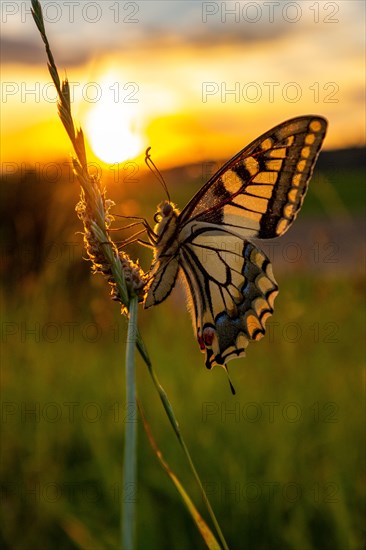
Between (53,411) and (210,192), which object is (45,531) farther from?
(210,192)

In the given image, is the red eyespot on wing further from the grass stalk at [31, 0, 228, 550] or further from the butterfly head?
the grass stalk at [31, 0, 228, 550]

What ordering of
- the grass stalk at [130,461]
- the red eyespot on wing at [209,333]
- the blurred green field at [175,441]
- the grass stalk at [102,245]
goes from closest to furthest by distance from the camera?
the grass stalk at [130,461] → the grass stalk at [102,245] → the red eyespot on wing at [209,333] → the blurred green field at [175,441]

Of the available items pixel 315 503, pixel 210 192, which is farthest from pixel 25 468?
pixel 210 192

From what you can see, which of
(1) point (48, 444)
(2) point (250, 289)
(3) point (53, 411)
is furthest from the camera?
(3) point (53, 411)

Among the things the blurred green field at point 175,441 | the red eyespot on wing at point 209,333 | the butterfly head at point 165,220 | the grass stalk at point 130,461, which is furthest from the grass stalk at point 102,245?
the blurred green field at point 175,441

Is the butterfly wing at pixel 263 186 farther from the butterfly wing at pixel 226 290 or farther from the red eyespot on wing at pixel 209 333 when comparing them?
the red eyespot on wing at pixel 209 333

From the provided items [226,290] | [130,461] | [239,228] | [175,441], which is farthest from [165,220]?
[175,441]

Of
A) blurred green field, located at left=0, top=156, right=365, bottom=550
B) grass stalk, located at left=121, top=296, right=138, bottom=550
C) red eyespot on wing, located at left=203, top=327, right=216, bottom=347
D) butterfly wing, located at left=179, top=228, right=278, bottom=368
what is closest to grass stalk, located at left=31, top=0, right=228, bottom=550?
grass stalk, located at left=121, top=296, right=138, bottom=550
